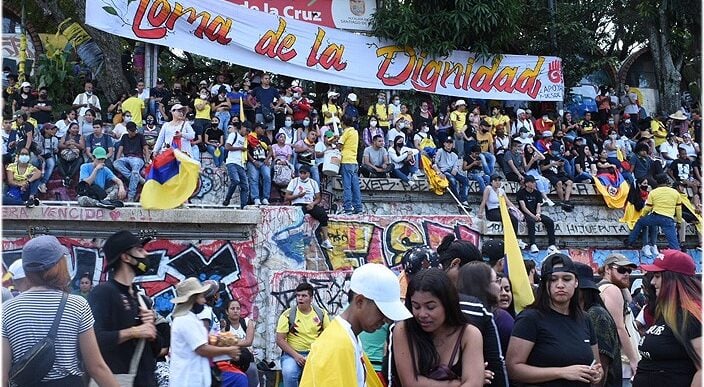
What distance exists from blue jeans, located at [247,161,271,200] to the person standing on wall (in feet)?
38.1

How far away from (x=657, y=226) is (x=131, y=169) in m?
10.3

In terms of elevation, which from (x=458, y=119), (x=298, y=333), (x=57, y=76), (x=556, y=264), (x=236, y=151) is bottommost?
(x=298, y=333)

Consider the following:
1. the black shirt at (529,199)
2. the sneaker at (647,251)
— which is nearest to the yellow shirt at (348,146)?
the black shirt at (529,199)

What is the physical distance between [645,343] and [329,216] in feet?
38.8

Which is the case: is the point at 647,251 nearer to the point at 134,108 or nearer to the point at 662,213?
the point at 662,213

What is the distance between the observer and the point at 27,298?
4.59 metres

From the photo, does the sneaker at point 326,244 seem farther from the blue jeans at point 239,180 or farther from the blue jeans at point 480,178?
the blue jeans at point 480,178

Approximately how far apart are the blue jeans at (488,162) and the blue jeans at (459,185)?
964 millimetres

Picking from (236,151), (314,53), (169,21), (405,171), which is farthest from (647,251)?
(169,21)

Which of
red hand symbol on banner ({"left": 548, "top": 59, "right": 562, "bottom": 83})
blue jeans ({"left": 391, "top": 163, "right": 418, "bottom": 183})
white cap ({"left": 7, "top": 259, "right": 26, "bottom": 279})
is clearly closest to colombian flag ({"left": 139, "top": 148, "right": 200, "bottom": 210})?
blue jeans ({"left": 391, "top": 163, "right": 418, "bottom": 183})

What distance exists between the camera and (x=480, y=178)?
63.9 feet

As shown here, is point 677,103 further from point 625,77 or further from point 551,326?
point 551,326

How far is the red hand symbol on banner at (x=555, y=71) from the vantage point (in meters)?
24.8

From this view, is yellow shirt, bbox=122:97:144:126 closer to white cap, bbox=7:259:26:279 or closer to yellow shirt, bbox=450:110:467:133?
yellow shirt, bbox=450:110:467:133
